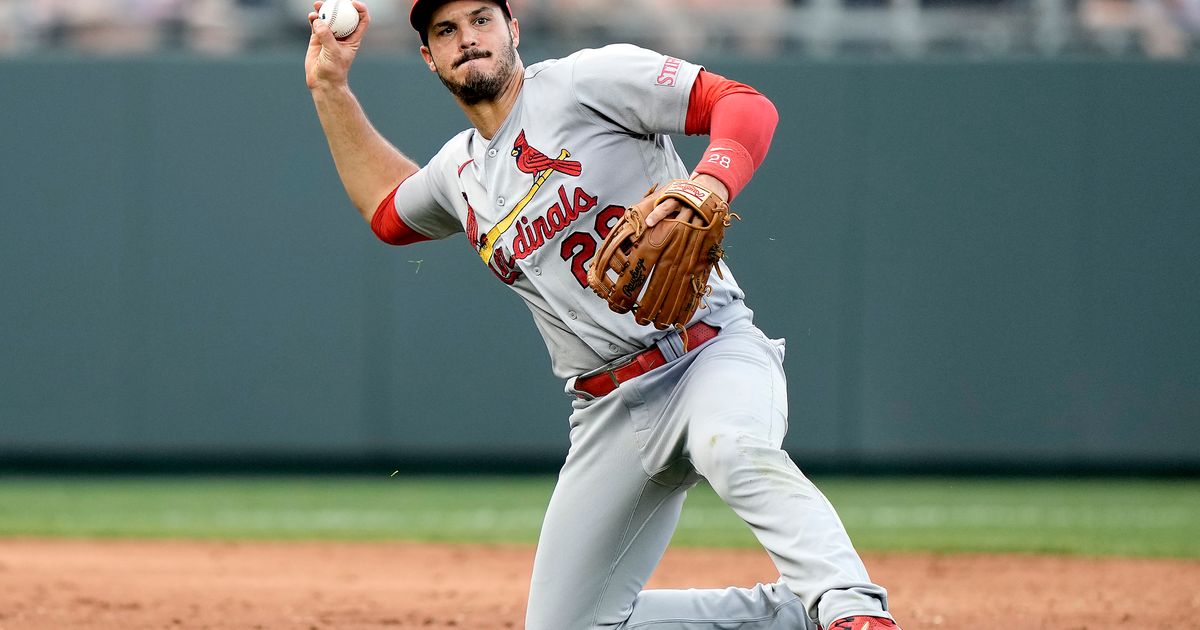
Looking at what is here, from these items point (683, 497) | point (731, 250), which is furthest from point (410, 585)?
point (731, 250)

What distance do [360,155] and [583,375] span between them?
3.14 feet

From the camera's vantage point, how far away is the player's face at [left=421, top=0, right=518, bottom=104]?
10.8 feet

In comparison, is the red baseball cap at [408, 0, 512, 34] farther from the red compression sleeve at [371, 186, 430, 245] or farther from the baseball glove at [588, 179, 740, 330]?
the baseball glove at [588, 179, 740, 330]

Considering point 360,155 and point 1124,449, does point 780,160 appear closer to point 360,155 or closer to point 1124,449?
point 1124,449

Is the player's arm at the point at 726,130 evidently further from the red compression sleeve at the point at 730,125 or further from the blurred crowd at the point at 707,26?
the blurred crowd at the point at 707,26

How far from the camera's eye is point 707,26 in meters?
9.11

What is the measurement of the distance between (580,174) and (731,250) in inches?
230

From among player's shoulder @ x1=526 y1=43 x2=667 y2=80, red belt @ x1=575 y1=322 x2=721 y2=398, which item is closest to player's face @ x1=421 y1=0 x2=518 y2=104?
player's shoulder @ x1=526 y1=43 x2=667 y2=80

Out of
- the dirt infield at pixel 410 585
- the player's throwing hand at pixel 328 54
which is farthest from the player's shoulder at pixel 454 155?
the dirt infield at pixel 410 585

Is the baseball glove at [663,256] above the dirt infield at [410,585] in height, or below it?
above

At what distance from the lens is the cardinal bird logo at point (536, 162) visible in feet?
10.4

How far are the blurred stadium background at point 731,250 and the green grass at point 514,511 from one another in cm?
21

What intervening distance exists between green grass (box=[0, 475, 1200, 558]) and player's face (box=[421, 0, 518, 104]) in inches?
156

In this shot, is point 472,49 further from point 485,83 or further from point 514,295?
point 514,295
